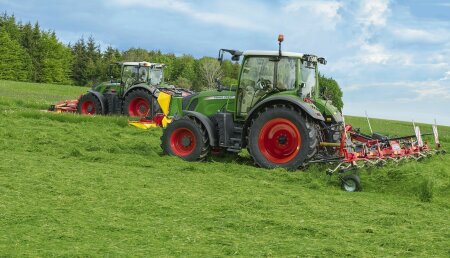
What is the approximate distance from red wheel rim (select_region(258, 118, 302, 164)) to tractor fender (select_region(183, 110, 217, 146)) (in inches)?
45.7

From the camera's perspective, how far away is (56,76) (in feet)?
242

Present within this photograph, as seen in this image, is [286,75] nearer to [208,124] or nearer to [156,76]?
[208,124]

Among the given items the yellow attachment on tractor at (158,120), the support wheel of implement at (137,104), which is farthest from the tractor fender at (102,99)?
the yellow attachment on tractor at (158,120)

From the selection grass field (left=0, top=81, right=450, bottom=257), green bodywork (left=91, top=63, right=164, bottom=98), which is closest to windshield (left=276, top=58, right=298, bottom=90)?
grass field (left=0, top=81, right=450, bottom=257)

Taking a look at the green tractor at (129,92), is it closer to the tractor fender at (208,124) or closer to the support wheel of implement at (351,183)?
the tractor fender at (208,124)

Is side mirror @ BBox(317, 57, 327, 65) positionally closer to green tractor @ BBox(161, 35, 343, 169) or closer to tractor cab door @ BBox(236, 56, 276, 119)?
green tractor @ BBox(161, 35, 343, 169)

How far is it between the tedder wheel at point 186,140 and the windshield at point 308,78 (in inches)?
89.1

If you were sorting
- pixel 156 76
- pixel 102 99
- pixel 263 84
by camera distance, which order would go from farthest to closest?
pixel 156 76, pixel 102 99, pixel 263 84

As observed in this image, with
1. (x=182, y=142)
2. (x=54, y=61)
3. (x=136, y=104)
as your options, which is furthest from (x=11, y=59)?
(x=182, y=142)

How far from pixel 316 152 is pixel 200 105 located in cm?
317

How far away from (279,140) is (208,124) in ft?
5.46

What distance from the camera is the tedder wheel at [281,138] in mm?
9938

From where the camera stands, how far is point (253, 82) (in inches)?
431

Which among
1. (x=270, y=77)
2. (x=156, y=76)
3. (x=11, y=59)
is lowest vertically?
(x=270, y=77)
